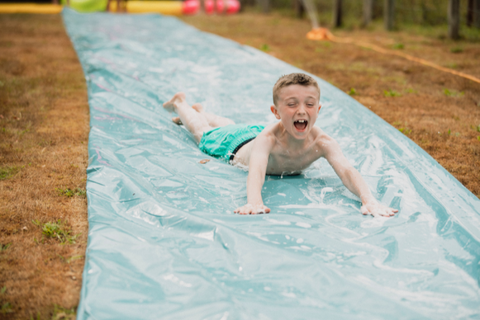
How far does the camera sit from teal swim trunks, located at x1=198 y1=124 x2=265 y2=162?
327 centimetres

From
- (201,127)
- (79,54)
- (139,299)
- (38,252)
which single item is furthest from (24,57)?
(139,299)

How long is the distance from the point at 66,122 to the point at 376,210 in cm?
304

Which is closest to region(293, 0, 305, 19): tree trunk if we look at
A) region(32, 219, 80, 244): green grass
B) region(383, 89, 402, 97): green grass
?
region(383, 89, 402, 97): green grass

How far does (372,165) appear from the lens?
10.6 ft

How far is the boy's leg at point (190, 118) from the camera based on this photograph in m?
3.77

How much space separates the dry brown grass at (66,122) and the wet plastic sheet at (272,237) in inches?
7.6

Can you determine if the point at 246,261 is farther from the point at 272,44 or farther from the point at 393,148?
the point at 272,44

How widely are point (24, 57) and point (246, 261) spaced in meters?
6.51

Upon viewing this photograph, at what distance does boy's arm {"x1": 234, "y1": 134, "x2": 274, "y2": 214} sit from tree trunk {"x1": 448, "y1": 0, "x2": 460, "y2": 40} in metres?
7.90

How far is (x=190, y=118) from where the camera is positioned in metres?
3.92

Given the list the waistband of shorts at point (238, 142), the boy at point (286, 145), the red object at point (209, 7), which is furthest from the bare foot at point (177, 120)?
the red object at point (209, 7)

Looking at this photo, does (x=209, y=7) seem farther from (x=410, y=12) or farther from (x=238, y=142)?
(x=238, y=142)

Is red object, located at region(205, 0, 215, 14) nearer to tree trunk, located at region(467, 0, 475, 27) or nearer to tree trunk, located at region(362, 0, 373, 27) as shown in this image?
tree trunk, located at region(362, 0, 373, 27)

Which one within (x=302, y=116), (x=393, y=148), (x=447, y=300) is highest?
(x=302, y=116)
